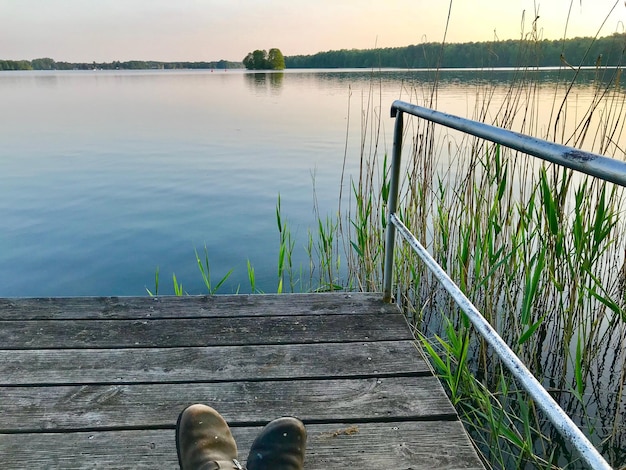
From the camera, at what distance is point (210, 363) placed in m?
1.52

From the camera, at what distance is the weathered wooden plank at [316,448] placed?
1115 mm

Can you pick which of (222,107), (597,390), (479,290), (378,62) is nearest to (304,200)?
(378,62)

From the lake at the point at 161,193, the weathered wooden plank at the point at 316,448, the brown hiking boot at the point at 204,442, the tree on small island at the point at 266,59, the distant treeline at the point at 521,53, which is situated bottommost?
the lake at the point at 161,193

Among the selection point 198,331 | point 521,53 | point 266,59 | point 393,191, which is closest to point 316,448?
point 198,331

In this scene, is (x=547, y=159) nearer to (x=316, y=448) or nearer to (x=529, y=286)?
(x=316, y=448)

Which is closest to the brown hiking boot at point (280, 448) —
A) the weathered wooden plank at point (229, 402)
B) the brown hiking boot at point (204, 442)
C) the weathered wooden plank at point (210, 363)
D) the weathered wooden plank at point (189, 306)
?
the brown hiking boot at point (204, 442)

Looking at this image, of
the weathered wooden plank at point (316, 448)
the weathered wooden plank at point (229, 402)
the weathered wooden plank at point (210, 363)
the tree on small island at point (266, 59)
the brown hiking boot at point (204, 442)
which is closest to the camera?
the brown hiking boot at point (204, 442)

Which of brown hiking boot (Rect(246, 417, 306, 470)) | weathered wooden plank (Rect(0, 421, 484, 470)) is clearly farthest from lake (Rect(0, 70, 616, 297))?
brown hiking boot (Rect(246, 417, 306, 470))

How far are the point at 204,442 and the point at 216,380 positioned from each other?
38 centimetres

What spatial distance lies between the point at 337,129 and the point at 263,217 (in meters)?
5.07

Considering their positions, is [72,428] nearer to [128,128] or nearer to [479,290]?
[479,290]

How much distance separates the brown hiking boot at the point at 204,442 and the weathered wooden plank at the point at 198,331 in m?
0.52

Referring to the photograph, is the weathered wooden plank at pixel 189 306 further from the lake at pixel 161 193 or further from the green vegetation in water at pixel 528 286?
the lake at pixel 161 193

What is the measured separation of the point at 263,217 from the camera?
565 cm
